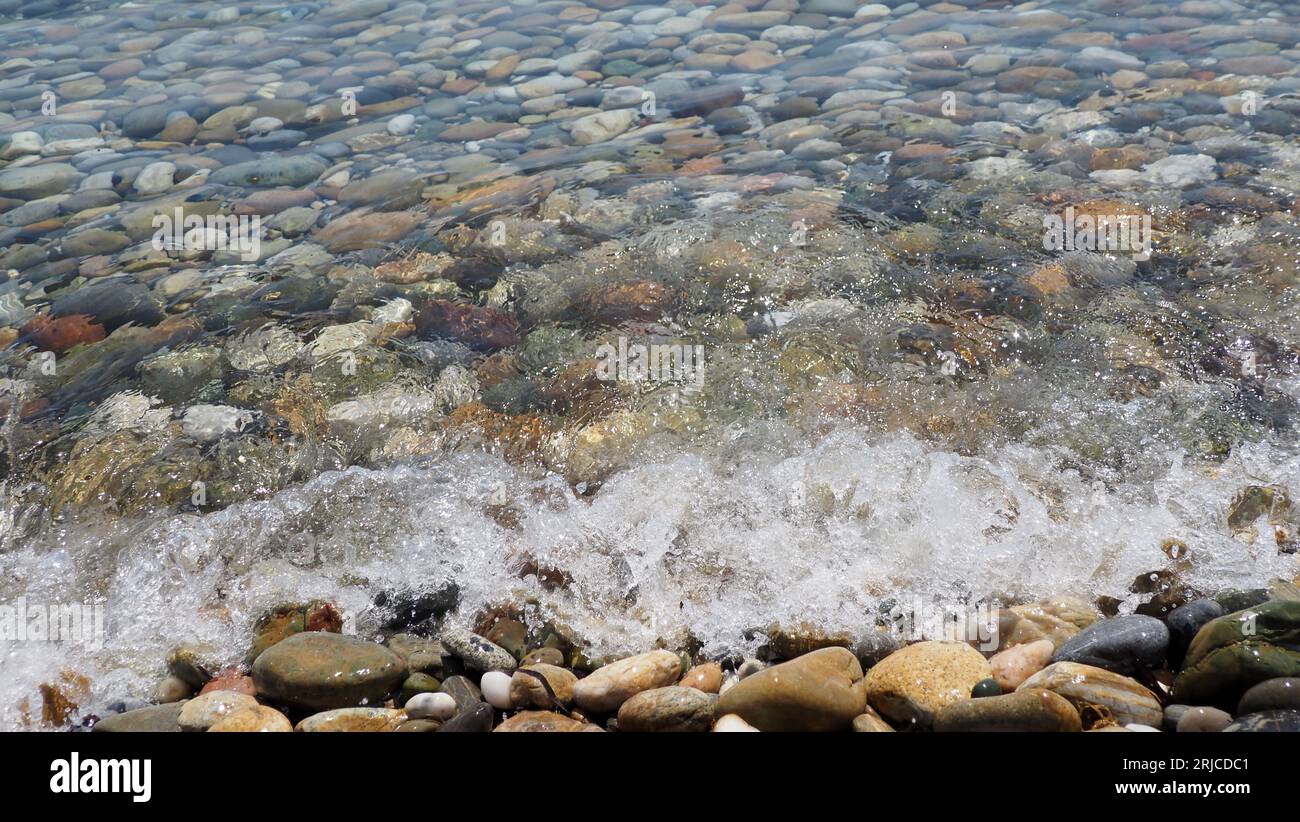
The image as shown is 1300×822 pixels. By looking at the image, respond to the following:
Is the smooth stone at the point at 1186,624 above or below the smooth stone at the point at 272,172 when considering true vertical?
below

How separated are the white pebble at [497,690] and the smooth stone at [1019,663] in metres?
1.38

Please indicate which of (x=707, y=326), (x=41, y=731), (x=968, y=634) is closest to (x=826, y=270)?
(x=707, y=326)

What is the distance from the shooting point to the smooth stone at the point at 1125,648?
2.68 m

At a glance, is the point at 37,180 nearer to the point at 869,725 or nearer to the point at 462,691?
the point at 462,691

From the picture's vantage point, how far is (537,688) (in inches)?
110

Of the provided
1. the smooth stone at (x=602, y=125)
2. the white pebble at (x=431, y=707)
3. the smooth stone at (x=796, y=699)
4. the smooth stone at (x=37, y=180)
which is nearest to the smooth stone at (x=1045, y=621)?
the smooth stone at (x=796, y=699)

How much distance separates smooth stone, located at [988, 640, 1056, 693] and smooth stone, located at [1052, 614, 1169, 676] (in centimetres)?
4

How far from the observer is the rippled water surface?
334 cm

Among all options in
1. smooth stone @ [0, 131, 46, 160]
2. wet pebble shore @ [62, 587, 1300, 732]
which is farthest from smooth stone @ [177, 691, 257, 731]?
smooth stone @ [0, 131, 46, 160]

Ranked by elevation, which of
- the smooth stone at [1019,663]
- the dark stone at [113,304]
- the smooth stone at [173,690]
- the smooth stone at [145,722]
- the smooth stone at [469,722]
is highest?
the dark stone at [113,304]

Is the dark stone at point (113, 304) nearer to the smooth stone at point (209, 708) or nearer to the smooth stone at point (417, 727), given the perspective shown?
the smooth stone at point (209, 708)

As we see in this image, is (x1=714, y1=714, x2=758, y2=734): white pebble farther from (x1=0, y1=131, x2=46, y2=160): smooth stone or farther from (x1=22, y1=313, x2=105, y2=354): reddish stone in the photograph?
(x1=0, y1=131, x2=46, y2=160): smooth stone

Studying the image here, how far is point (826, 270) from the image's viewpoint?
16.1 feet
